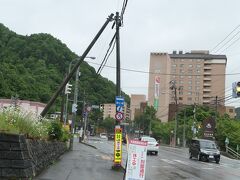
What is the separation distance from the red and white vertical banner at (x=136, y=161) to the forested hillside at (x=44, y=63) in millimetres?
35679

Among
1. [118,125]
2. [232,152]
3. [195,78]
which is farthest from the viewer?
[195,78]

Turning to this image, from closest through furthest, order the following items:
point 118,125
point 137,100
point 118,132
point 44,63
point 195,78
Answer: point 118,132
point 118,125
point 44,63
point 195,78
point 137,100

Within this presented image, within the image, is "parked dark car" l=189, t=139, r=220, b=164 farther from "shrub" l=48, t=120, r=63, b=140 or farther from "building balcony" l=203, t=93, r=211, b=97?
"building balcony" l=203, t=93, r=211, b=97

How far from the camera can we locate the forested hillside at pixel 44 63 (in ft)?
171

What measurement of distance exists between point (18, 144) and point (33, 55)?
138ft

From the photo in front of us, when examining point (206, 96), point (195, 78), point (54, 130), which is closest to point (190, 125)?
point (195, 78)

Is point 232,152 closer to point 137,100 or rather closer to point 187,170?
point 187,170

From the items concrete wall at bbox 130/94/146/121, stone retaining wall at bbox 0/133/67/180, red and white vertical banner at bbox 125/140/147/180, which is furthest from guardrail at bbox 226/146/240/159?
concrete wall at bbox 130/94/146/121

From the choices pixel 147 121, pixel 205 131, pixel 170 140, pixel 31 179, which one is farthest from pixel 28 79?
pixel 147 121

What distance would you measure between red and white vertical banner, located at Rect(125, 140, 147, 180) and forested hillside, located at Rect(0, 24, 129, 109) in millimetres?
35679

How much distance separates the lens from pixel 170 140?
10256cm

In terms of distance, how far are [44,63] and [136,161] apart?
41079mm

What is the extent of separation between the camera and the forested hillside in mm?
52250

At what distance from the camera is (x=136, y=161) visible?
11641 mm
